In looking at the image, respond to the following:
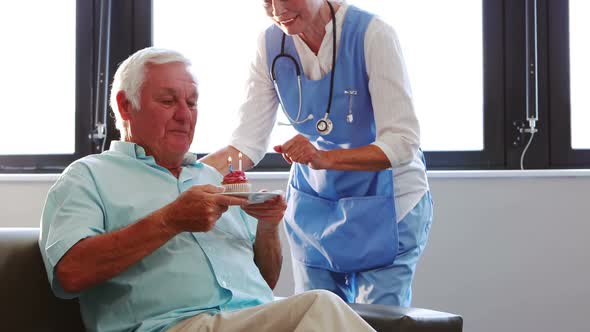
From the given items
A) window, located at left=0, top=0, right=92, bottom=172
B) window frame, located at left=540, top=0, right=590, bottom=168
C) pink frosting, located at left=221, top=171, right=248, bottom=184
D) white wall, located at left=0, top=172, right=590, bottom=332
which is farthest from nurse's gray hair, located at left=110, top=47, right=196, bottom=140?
window frame, located at left=540, top=0, right=590, bottom=168

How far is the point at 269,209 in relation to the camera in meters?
1.87

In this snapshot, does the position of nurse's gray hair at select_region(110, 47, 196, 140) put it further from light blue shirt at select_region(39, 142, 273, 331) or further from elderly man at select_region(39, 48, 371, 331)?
light blue shirt at select_region(39, 142, 273, 331)

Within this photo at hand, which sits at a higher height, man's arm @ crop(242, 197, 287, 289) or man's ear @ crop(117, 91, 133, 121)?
man's ear @ crop(117, 91, 133, 121)

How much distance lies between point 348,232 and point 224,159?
41 cm

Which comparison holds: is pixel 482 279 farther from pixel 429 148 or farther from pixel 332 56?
pixel 332 56

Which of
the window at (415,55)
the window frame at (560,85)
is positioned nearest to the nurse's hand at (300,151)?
the window at (415,55)

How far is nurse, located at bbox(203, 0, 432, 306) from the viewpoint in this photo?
7.11ft

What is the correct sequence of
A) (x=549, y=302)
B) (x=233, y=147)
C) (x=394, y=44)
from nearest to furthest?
(x=394, y=44), (x=233, y=147), (x=549, y=302)

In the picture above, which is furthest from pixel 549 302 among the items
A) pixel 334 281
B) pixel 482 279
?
pixel 334 281

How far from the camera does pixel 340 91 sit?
2.27 metres

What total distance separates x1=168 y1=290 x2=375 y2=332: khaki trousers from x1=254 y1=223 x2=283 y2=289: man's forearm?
1.15 ft

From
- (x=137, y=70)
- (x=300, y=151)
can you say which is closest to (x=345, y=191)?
(x=300, y=151)

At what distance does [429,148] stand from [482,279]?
0.58 metres

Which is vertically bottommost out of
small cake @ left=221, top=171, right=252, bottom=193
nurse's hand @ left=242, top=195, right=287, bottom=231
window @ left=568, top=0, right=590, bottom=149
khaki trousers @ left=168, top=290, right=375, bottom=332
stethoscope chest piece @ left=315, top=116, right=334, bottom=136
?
khaki trousers @ left=168, top=290, right=375, bottom=332
